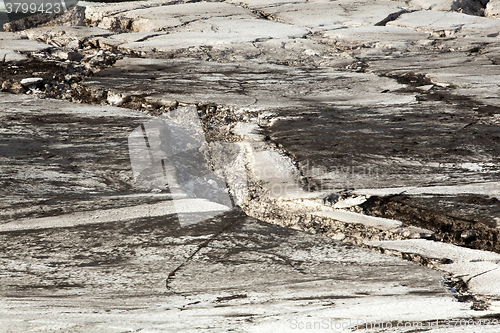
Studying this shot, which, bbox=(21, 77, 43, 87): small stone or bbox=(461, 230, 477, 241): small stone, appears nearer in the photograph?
bbox=(461, 230, 477, 241): small stone

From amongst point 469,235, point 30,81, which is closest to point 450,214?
point 469,235

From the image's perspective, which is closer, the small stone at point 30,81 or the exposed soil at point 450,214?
the exposed soil at point 450,214

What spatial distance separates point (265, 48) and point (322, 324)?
3788 mm

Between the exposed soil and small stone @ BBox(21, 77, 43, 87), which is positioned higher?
small stone @ BBox(21, 77, 43, 87)

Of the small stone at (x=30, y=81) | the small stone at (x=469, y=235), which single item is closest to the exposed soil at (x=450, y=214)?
the small stone at (x=469, y=235)

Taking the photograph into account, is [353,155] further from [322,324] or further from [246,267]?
[322,324]

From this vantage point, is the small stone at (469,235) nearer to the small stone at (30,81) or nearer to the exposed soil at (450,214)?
the exposed soil at (450,214)

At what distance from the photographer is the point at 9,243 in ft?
6.09

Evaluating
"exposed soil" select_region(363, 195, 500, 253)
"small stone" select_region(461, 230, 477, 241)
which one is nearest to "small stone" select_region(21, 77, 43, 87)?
"exposed soil" select_region(363, 195, 500, 253)

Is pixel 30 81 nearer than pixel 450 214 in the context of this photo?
No

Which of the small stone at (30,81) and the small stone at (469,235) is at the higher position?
the small stone at (30,81)

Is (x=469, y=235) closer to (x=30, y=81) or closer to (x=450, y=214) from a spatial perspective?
(x=450, y=214)

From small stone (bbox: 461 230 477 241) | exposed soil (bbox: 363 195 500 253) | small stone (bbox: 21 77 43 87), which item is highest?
small stone (bbox: 21 77 43 87)

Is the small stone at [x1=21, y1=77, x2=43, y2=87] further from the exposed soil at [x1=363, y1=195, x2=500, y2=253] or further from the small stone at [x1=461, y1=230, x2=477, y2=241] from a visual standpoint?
the small stone at [x1=461, y1=230, x2=477, y2=241]
